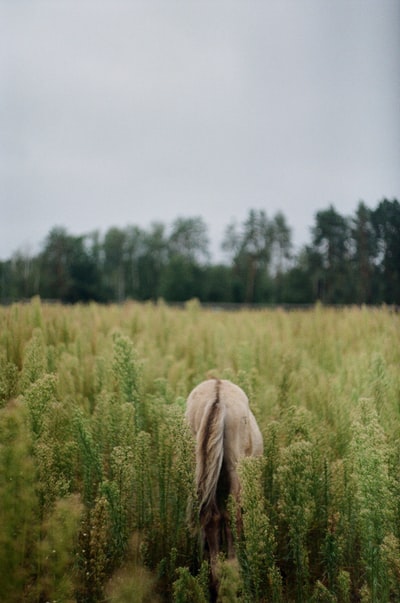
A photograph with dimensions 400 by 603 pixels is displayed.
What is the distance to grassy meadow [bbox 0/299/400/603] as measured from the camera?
3.77ft

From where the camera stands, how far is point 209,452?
A: 1652 mm

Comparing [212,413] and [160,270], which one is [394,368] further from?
[160,270]

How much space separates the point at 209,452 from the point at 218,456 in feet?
0.12

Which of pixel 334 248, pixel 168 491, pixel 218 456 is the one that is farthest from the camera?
pixel 334 248

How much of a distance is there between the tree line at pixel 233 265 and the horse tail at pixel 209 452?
4.55 ft

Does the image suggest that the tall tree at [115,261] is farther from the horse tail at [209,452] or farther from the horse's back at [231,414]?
the horse tail at [209,452]

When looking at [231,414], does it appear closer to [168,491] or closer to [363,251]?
[168,491]

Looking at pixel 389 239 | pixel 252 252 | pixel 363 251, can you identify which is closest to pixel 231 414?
pixel 389 239

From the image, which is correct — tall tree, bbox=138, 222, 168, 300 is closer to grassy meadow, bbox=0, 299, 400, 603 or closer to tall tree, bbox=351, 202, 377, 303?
tall tree, bbox=351, 202, 377, 303

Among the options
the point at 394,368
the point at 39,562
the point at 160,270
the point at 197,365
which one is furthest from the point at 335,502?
the point at 160,270

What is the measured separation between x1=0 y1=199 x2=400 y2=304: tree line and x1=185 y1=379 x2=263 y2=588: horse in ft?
4.27

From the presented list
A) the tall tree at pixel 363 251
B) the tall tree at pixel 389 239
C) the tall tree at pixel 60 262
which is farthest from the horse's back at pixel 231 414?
the tall tree at pixel 60 262

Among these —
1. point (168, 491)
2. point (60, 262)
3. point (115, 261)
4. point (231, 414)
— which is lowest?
point (168, 491)

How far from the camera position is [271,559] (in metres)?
1.33
